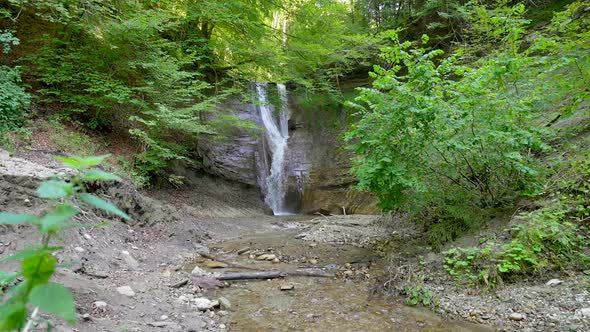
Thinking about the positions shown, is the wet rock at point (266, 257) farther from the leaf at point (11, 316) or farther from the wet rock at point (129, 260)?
the leaf at point (11, 316)

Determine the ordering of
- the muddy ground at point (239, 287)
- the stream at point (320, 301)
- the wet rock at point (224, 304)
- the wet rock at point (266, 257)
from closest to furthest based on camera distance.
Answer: the muddy ground at point (239, 287) → the stream at point (320, 301) → the wet rock at point (224, 304) → the wet rock at point (266, 257)

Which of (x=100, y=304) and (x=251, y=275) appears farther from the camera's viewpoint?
(x=251, y=275)

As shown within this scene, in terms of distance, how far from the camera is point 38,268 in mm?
1009

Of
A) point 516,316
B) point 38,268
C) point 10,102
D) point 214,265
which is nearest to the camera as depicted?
point 38,268

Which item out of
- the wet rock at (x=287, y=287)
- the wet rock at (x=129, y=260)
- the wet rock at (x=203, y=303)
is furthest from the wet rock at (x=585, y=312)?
the wet rock at (x=129, y=260)

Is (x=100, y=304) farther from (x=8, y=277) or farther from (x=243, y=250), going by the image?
(x=243, y=250)

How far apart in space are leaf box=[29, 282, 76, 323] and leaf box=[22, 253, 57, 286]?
51mm

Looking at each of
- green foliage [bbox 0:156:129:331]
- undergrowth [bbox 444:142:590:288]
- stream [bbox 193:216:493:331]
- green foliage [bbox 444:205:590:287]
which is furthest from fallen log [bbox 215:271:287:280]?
green foliage [bbox 0:156:129:331]

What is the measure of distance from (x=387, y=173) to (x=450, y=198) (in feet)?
4.66

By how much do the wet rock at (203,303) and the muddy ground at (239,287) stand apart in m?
0.06

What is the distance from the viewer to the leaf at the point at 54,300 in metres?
0.88

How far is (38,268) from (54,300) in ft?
0.55

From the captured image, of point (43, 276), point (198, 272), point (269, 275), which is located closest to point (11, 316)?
point (43, 276)

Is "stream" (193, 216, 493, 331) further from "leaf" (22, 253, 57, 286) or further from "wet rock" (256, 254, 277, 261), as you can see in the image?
"leaf" (22, 253, 57, 286)
